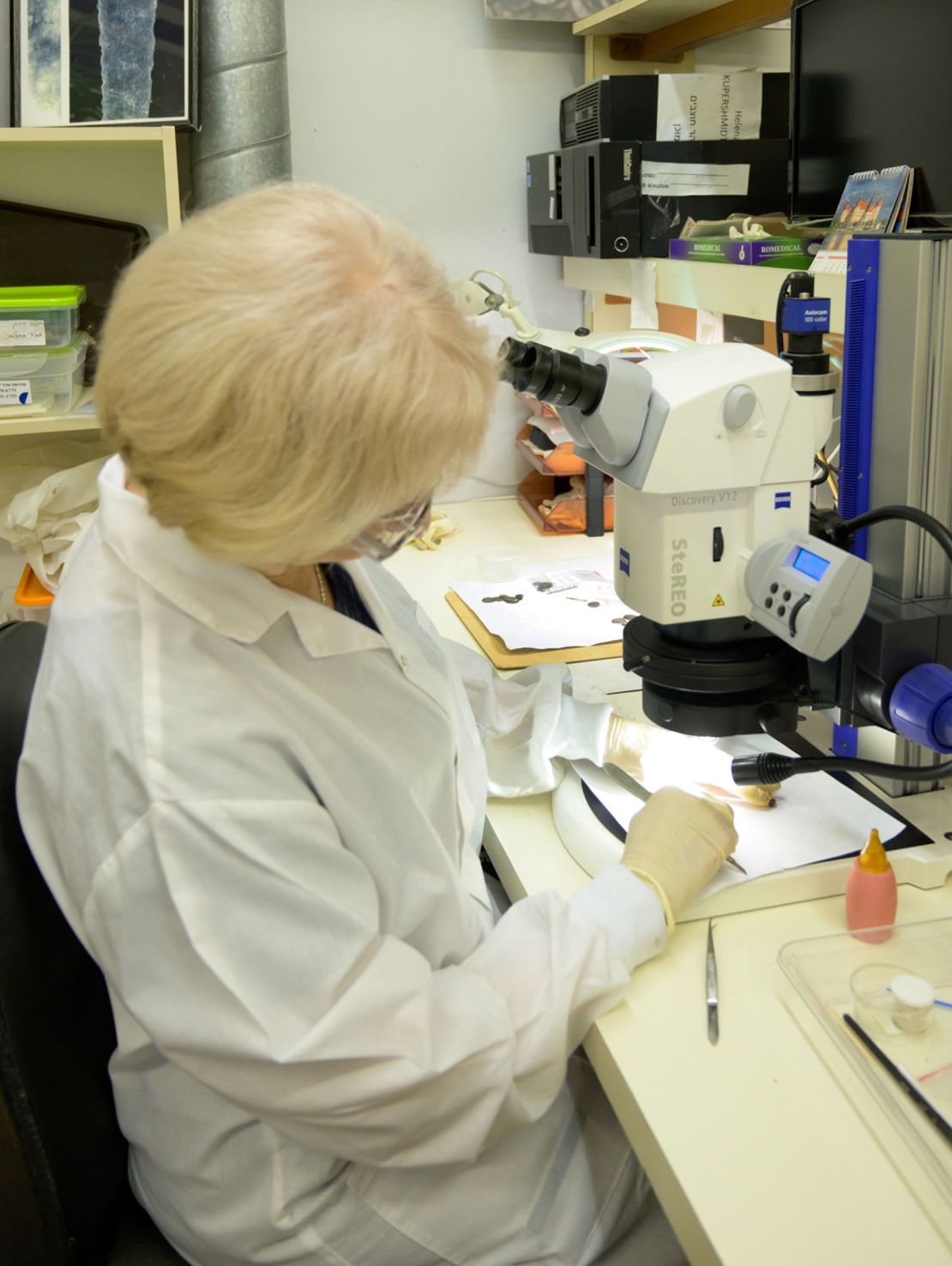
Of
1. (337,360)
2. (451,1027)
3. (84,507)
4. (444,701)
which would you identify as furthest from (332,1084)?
(84,507)

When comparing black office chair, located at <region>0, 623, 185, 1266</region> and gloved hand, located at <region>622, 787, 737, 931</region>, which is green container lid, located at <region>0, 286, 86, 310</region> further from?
gloved hand, located at <region>622, 787, 737, 931</region>

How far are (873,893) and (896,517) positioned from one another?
1.10ft

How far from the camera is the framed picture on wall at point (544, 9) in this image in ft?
7.09

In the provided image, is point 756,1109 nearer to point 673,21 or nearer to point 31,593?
point 31,593

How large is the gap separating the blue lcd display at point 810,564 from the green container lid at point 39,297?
160 cm

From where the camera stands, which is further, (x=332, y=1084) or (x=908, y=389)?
(x=908, y=389)

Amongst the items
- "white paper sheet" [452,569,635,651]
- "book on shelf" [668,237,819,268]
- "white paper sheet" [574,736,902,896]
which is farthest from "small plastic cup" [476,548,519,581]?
"white paper sheet" [574,736,902,896]

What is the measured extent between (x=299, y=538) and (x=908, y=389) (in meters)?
0.58

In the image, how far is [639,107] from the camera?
79.0 inches

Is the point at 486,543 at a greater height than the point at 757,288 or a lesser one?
lesser

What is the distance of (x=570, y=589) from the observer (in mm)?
1798

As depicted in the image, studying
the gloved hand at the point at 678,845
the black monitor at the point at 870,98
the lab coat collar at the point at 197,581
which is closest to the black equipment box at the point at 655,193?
the black monitor at the point at 870,98

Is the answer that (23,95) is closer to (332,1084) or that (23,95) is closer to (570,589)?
(570,589)

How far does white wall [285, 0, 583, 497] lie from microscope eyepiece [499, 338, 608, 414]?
56.3 inches
